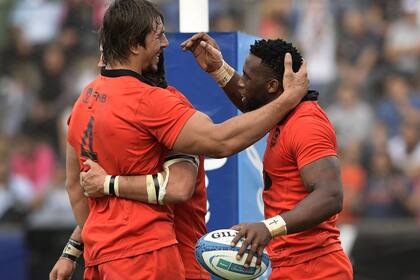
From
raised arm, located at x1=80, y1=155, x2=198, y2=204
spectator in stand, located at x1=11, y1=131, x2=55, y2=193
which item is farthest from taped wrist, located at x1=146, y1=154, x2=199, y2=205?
spectator in stand, located at x1=11, y1=131, x2=55, y2=193

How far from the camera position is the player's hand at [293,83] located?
4812 mm

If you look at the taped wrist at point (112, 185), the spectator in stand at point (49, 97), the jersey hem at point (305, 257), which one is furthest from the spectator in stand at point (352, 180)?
the taped wrist at point (112, 185)

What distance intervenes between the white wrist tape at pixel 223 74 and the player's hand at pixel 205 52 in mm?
25

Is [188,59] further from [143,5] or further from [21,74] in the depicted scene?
[21,74]

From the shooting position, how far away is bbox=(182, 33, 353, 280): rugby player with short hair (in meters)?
4.59

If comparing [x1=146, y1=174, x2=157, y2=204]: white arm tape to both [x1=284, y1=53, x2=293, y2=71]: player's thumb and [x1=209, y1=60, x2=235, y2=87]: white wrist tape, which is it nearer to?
[x1=284, y1=53, x2=293, y2=71]: player's thumb

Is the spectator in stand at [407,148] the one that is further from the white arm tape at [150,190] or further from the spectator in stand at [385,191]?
the white arm tape at [150,190]

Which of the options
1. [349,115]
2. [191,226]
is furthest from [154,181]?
[349,115]

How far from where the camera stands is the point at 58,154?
1232 centimetres

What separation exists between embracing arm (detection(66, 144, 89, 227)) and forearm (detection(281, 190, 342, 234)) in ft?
3.94

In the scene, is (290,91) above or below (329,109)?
above

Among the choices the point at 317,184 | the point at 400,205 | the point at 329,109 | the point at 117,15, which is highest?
the point at 117,15

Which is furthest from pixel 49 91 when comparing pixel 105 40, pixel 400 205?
pixel 105 40

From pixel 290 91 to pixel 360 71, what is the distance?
23.7 feet
